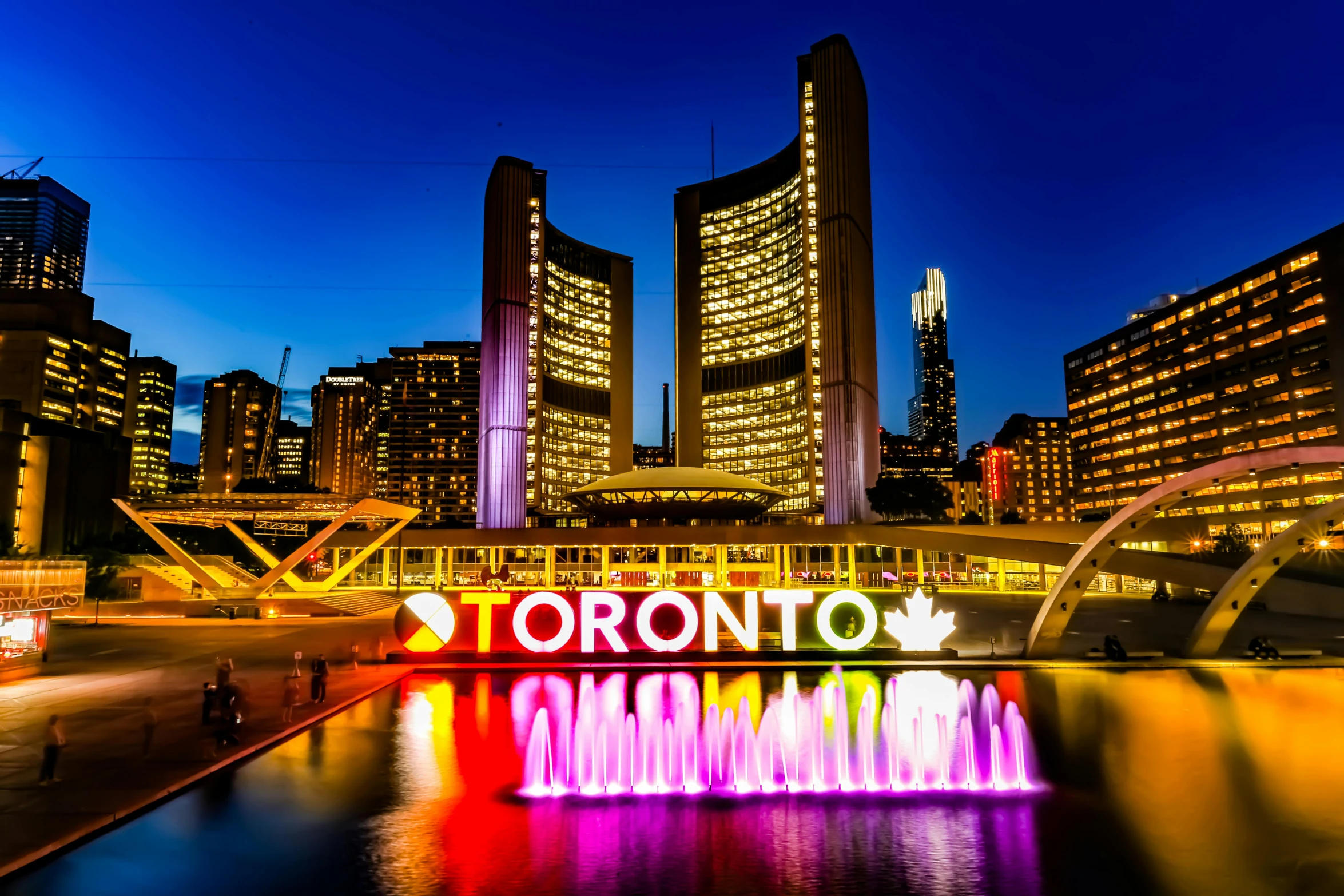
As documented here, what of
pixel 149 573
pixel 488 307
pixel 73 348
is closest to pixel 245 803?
pixel 149 573

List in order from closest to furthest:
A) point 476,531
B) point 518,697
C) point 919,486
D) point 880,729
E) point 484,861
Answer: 1. point 484,861
2. point 880,729
3. point 518,697
4. point 476,531
5. point 919,486

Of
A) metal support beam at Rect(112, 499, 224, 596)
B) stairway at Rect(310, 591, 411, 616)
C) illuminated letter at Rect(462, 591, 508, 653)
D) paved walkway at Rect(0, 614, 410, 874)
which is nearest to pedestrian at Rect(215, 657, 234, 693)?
paved walkway at Rect(0, 614, 410, 874)

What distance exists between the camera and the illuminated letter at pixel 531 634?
91.0 ft

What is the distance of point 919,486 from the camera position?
334ft

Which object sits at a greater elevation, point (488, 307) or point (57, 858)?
point (488, 307)

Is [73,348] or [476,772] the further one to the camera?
[73,348]

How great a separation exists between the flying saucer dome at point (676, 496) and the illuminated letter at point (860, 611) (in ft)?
180

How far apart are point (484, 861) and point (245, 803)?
17.8ft

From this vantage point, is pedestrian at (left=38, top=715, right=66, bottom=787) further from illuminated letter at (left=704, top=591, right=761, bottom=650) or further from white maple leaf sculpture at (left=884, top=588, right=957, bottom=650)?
white maple leaf sculpture at (left=884, top=588, right=957, bottom=650)

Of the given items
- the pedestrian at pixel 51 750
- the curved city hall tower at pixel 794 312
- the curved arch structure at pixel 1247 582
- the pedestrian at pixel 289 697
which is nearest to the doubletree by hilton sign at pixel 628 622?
the pedestrian at pixel 289 697

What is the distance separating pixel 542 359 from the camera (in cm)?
14350

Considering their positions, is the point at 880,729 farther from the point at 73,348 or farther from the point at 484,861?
the point at 73,348

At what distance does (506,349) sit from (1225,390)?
134248 millimetres

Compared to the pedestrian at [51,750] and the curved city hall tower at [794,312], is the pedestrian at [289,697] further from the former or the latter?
the curved city hall tower at [794,312]
